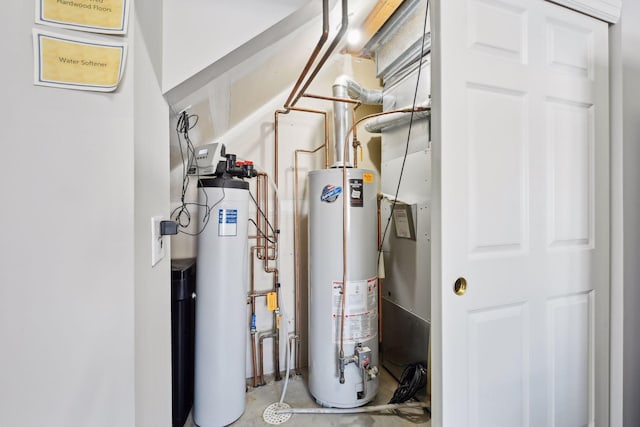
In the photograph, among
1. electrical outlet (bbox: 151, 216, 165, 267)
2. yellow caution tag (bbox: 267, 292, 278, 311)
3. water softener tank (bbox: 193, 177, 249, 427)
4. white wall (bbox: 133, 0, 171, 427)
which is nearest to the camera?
white wall (bbox: 133, 0, 171, 427)

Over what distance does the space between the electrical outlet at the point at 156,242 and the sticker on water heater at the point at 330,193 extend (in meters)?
0.98

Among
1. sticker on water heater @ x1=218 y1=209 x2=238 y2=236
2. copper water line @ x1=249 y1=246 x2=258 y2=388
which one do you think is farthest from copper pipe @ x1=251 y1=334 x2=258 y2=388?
sticker on water heater @ x1=218 y1=209 x2=238 y2=236

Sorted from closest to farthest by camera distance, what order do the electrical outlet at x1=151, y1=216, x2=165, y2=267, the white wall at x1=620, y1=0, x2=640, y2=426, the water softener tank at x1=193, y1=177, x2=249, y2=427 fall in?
the electrical outlet at x1=151, y1=216, x2=165, y2=267, the white wall at x1=620, y1=0, x2=640, y2=426, the water softener tank at x1=193, y1=177, x2=249, y2=427

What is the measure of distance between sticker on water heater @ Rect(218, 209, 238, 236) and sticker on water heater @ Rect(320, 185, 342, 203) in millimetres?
549

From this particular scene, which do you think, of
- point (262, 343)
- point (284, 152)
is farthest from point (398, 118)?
point (262, 343)

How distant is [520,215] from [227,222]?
4.62ft

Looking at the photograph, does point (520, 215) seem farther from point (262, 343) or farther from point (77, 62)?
point (262, 343)

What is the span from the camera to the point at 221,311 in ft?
4.91

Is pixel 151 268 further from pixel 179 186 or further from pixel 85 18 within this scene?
pixel 179 186

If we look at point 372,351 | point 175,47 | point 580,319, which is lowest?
point 372,351

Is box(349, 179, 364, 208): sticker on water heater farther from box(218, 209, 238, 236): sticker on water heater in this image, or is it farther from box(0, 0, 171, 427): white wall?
box(0, 0, 171, 427): white wall

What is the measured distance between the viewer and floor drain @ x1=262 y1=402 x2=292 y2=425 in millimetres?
1564

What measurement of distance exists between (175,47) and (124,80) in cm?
37

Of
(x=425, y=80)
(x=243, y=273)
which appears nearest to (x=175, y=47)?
(x=243, y=273)
